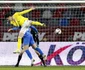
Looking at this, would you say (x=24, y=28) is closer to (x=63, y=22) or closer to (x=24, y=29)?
(x=24, y=29)

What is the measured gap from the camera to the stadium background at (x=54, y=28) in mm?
12484

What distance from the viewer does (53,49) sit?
Answer: 12555 mm

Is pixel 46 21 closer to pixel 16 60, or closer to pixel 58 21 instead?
pixel 58 21

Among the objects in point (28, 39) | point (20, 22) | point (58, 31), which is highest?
point (20, 22)

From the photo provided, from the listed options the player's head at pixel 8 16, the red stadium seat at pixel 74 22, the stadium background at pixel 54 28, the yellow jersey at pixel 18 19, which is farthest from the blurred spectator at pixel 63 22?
the player's head at pixel 8 16

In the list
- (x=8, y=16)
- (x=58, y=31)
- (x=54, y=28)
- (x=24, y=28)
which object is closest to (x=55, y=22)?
(x=54, y=28)

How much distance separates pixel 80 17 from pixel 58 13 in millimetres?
771

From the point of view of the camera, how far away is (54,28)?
12.7 metres

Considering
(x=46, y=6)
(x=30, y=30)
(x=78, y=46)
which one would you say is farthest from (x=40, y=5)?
(x=78, y=46)

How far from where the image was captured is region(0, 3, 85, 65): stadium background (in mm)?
12484

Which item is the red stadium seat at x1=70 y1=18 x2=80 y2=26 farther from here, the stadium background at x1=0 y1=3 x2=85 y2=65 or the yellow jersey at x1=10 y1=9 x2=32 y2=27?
the yellow jersey at x1=10 y1=9 x2=32 y2=27

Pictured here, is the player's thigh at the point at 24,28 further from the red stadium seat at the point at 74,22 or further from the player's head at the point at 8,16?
the red stadium seat at the point at 74,22

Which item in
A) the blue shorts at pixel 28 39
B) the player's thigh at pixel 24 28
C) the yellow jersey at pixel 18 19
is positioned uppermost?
the yellow jersey at pixel 18 19

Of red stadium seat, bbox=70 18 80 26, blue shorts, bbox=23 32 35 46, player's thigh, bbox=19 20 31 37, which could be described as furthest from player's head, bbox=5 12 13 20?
red stadium seat, bbox=70 18 80 26
